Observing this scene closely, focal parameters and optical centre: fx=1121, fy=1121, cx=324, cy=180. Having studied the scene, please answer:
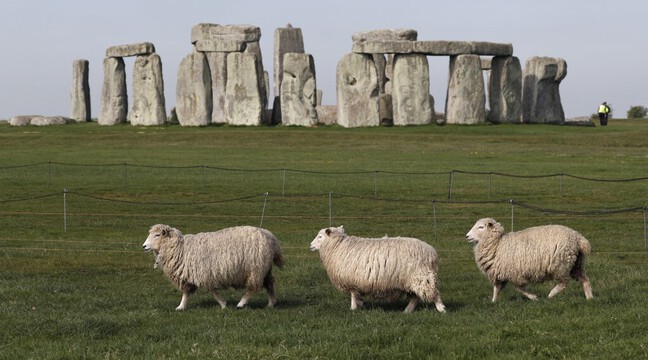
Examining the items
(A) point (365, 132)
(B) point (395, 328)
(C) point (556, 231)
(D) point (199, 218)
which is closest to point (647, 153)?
(A) point (365, 132)

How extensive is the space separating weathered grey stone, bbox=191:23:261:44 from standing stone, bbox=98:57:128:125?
5316mm

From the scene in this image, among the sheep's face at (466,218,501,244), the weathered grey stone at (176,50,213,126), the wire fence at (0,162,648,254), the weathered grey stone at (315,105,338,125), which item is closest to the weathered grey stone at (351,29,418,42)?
the weathered grey stone at (315,105,338,125)

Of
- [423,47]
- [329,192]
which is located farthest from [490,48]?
[329,192]

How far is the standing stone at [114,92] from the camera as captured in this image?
7088 cm

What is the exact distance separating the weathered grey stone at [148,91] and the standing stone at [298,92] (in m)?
8.06

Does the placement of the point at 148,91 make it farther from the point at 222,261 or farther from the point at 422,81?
the point at 222,261

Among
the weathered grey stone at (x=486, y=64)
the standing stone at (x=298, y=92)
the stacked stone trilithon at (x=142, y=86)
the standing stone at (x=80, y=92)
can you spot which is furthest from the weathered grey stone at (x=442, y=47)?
the standing stone at (x=80, y=92)

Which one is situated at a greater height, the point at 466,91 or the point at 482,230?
the point at 466,91

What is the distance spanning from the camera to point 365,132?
5756 cm

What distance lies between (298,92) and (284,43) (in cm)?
1582

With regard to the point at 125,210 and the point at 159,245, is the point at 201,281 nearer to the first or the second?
the point at 159,245

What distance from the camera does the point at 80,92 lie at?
78.6 meters

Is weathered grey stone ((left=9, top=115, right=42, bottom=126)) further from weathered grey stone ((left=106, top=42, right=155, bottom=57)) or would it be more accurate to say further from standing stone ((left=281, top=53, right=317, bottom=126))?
standing stone ((left=281, top=53, right=317, bottom=126))

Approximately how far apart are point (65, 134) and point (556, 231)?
46.9 meters
